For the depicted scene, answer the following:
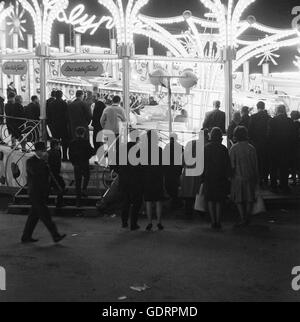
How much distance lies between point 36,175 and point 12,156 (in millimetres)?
4634

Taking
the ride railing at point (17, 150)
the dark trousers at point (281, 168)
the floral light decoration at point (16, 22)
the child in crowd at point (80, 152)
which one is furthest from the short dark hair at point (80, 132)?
the floral light decoration at point (16, 22)

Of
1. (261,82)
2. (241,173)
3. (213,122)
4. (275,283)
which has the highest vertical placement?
(261,82)

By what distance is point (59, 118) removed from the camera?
44.4ft

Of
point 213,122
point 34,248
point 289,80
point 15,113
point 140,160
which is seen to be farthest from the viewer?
point 289,80

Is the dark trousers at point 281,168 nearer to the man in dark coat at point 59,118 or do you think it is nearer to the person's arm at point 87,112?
the person's arm at point 87,112

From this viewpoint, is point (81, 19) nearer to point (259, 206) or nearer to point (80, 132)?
point (80, 132)

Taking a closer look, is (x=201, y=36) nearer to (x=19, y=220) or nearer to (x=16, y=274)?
(x=19, y=220)

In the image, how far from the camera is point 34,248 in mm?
9195

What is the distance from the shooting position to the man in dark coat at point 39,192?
9.30m

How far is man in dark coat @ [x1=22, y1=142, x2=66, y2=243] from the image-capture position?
9.30 meters

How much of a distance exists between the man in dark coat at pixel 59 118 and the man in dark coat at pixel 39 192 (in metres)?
4.06

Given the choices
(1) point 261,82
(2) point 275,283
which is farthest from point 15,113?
(1) point 261,82

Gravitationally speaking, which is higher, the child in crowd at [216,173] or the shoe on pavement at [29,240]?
the child in crowd at [216,173]

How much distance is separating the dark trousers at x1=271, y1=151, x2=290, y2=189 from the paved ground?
1431 millimetres
